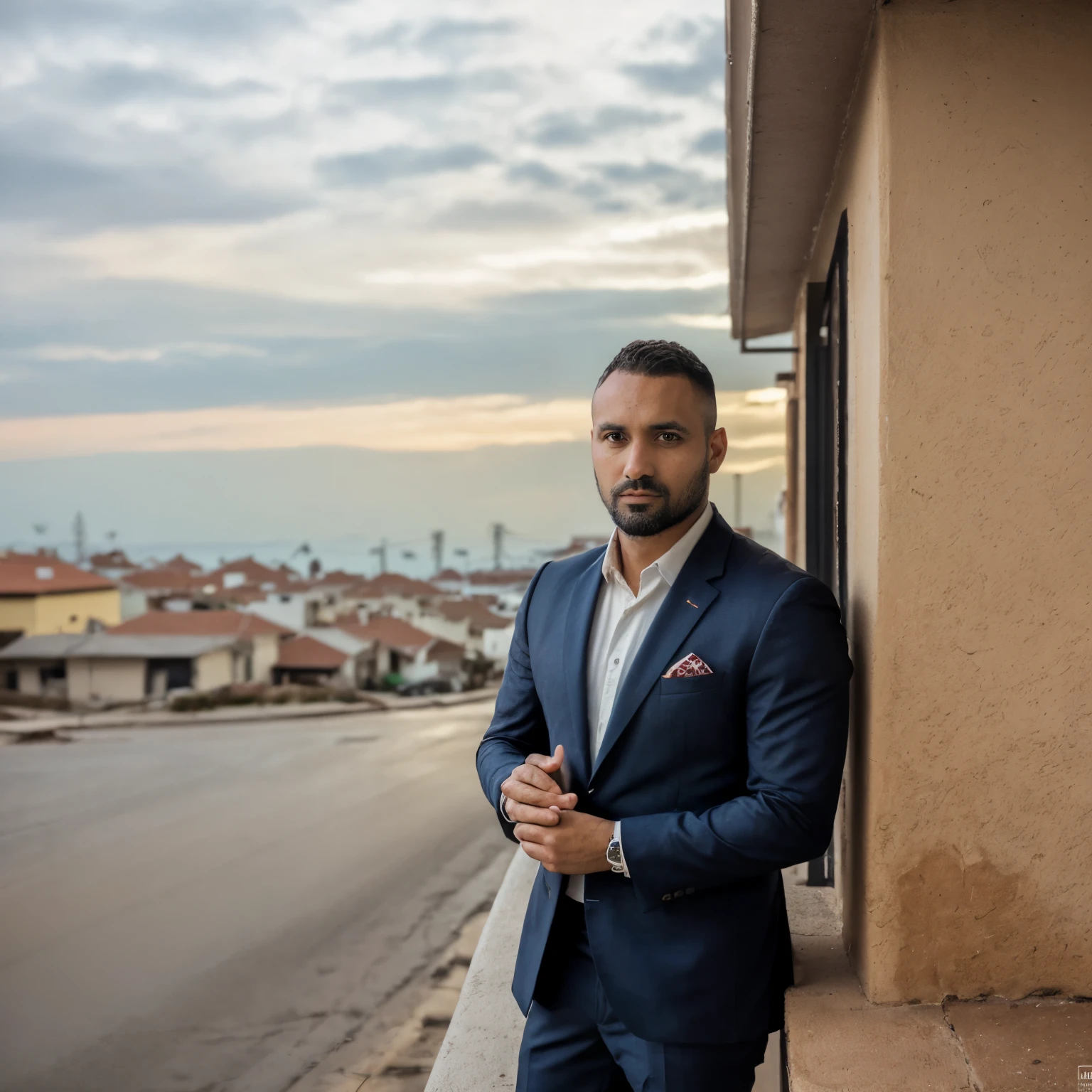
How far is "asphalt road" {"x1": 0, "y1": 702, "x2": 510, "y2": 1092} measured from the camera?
26.2ft

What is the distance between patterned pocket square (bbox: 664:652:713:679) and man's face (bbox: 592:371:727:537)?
22cm

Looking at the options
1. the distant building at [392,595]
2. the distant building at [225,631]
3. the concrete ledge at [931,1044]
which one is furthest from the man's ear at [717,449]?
the distant building at [392,595]

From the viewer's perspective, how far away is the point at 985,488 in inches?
59.5

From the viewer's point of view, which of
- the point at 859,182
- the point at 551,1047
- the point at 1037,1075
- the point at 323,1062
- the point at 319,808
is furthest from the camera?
the point at 319,808

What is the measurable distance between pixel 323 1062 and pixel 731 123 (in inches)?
274

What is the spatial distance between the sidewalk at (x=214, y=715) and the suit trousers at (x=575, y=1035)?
2897 cm

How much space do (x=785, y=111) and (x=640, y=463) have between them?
0.95 metres

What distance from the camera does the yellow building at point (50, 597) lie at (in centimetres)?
3478

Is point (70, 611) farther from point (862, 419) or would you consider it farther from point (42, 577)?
point (862, 419)

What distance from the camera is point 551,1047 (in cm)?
167

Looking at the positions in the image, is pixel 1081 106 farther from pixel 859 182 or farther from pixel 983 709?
pixel 983 709

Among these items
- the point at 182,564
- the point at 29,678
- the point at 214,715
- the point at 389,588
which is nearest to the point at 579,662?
the point at 214,715

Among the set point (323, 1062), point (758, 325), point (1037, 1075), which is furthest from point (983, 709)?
point (323, 1062)

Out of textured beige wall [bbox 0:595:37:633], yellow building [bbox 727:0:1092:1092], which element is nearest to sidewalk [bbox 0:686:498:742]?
textured beige wall [bbox 0:595:37:633]
